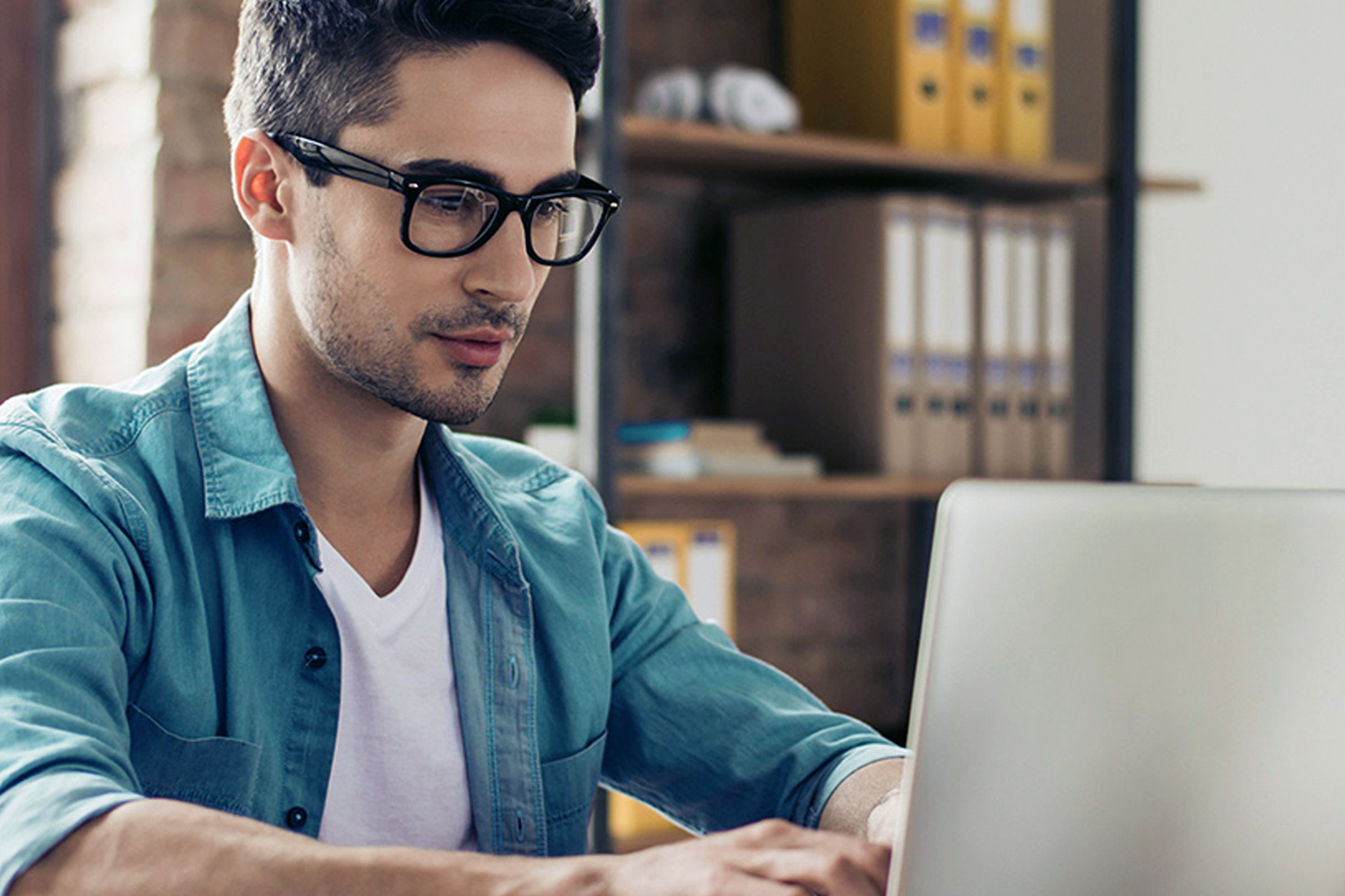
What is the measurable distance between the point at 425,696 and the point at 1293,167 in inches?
86.5

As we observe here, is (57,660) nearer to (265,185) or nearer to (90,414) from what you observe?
(90,414)

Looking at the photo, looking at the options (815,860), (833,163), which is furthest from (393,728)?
(833,163)

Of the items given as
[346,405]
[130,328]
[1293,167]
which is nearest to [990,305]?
[1293,167]

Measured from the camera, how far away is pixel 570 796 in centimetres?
121

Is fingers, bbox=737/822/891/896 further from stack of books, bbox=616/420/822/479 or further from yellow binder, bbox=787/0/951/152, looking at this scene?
yellow binder, bbox=787/0/951/152

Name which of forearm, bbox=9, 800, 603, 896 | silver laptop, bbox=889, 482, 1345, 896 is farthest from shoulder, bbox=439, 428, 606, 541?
silver laptop, bbox=889, 482, 1345, 896

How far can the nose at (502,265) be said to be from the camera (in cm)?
110

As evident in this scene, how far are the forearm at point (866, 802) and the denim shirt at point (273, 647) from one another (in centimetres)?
2

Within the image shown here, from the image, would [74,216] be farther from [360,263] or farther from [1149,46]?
[1149,46]

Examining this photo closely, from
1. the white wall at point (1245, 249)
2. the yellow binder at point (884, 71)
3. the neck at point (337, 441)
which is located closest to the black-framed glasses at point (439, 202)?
the neck at point (337, 441)

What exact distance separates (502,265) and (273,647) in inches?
13.0

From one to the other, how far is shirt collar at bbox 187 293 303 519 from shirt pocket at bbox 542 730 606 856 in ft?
1.05

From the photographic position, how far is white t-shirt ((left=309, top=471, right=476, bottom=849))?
109 centimetres

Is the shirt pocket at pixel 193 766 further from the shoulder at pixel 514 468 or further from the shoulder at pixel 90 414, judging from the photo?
the shoulder at pixel 514 468
